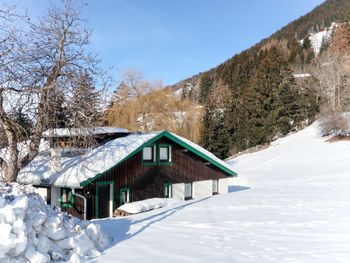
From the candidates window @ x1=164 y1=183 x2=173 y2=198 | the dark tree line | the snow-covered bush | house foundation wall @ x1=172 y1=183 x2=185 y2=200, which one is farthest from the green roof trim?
the dark tree line

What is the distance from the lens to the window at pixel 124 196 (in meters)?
19.2

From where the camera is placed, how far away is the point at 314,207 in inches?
620

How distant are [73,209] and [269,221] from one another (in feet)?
31.8

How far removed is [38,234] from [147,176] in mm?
13318

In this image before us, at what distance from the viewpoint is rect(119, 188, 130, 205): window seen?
63.1 feet

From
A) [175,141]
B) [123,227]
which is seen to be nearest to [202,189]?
[175,141]

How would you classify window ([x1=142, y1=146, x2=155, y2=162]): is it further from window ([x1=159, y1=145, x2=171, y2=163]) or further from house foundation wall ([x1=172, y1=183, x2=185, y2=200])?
house foundation wall ([x1=172, y1=183, x2=185, y2=200])

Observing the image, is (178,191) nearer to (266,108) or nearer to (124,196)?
(124,196)

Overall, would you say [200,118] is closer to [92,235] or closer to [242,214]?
[242,214]

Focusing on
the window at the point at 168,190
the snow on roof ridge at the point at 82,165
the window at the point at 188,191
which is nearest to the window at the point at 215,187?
the window at the point at 188,191

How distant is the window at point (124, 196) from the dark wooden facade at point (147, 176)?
156 millimetres

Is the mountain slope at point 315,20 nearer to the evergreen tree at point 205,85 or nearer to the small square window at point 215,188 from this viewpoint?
the evergreen tree at point 205,85

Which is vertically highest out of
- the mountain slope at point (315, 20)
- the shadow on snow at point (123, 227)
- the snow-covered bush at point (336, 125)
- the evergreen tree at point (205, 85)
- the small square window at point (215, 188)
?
the mountain slope at point (315, 20)

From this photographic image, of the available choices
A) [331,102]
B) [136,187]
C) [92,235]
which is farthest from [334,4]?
[92,235]
